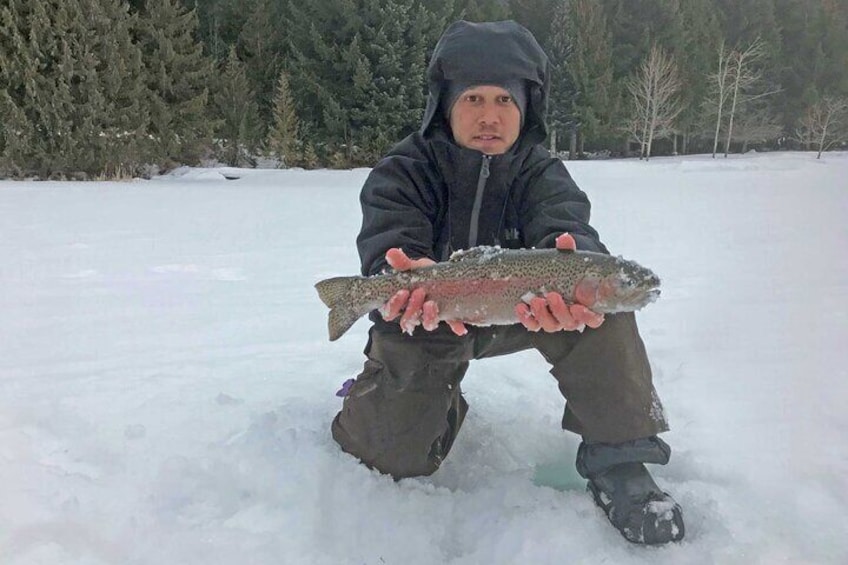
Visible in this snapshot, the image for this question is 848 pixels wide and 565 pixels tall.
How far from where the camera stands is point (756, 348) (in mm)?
3615

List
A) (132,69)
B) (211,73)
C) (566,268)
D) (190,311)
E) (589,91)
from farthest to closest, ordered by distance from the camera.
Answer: (589,91), (211,73), (132,69), (190,311), (566,268)

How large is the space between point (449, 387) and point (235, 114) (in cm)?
2354

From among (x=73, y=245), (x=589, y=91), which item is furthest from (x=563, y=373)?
(x=589, y=91)

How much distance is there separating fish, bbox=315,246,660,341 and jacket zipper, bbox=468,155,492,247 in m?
0.61

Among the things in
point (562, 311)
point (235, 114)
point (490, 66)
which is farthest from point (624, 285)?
point (235, 114)

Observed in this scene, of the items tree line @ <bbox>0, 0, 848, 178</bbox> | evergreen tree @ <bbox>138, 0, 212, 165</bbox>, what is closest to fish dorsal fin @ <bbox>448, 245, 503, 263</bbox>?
tree line @ <bbox>0, 0, 848, 178</bbox>

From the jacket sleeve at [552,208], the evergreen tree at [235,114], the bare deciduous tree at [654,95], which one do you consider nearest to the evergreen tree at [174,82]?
the evergreen tree at [235,114]

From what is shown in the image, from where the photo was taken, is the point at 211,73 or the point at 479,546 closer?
the point at 479,546

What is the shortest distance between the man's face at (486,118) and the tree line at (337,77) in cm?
1757

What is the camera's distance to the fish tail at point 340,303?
6.84ft

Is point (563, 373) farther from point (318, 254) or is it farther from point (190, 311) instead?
point (318, 254)

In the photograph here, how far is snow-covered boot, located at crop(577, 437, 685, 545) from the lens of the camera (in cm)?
191

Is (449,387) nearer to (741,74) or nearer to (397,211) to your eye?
(397,211)

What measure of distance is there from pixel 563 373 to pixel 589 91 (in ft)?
108
